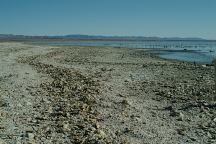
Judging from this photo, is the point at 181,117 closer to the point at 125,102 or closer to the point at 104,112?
the point at 104,112

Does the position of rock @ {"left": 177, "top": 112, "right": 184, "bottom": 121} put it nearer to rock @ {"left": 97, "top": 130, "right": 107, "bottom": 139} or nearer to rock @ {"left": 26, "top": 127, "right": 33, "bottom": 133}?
rock @ {"left": 97, "top": 130, "right": 107, "bottom": 139}

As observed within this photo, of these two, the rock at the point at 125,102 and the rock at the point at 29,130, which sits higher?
the rock at the point at 29,130

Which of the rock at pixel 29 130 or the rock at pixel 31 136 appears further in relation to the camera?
the rock at pixel 29 130

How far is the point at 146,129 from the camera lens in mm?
10484

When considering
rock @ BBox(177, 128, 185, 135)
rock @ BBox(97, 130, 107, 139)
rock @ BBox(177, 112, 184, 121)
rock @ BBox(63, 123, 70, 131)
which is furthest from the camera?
rock @ BBox(177, 112, 184, 121)

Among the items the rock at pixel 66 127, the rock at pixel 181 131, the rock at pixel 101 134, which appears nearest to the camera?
the rock at pixel 101 134

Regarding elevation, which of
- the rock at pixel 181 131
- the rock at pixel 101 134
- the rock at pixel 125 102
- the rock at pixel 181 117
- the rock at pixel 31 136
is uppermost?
the rock at pixel 31 136

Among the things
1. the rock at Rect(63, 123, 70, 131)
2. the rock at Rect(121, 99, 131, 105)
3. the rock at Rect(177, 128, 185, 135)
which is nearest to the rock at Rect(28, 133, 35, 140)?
the rock at Rect(63, 123, 70, 131)

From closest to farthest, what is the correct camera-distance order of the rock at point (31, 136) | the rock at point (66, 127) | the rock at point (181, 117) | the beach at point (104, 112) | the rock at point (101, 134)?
the rock at point (31, 136), the rock at point (101, 134), the beach at point (104, 112), the rock at point (66, 127), the rock at point (181, 117)

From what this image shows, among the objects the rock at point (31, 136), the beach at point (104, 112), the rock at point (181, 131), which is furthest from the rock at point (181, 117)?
the rock at point (31, 136)

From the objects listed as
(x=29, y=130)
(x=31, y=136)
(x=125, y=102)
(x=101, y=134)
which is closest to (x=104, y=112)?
(x=125, y=102)

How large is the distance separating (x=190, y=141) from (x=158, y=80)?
11738mm

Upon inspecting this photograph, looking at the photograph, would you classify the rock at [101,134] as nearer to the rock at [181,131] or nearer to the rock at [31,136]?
the rock at [31,136]

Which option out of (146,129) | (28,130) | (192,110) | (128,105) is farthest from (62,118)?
(192,110)
